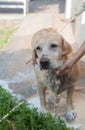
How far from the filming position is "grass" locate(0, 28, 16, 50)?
686 cm

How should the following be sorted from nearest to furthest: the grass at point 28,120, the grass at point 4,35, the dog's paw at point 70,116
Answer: the grass at point 28,120 < the dog's paw at point 70,116 < the grass at point 4,35

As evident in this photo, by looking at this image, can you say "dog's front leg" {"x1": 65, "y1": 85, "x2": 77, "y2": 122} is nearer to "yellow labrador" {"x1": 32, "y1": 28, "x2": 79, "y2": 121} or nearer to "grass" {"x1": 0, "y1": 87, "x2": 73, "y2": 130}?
"yellow labrador" {"x1": 32, "y1": 28, "x2": 79, "y2": 121}

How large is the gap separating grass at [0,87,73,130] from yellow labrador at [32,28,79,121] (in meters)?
0.24

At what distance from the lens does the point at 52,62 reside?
3314mm

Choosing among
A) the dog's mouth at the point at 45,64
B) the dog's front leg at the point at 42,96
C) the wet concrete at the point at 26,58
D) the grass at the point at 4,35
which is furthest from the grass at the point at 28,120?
the grass at the point at 4,35

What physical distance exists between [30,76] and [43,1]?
6.90 meters

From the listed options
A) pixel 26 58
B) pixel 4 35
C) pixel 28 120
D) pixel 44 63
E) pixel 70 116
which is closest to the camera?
pixel 44 63

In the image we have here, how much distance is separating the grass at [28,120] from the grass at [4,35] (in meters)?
3.04

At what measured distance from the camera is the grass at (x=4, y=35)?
686cm

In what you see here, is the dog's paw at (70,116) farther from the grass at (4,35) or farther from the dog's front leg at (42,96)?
the grass at (4,35)

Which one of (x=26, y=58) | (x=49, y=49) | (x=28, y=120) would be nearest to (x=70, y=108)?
(x=28, y=120)

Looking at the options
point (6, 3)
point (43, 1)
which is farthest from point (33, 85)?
point (43, 1)

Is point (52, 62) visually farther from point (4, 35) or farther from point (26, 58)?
point (4, 35)

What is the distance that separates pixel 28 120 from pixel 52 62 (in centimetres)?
75
